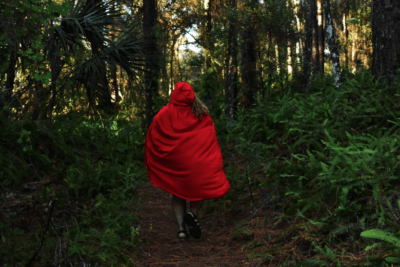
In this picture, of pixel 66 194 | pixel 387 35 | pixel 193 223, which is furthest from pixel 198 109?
pixel 387 35

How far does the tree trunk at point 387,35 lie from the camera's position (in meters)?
7.43

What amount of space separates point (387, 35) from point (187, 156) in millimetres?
5415

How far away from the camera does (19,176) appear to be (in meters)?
6.02

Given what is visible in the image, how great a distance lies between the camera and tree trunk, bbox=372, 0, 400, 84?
7.43 metres

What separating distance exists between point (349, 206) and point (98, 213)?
3354 mm

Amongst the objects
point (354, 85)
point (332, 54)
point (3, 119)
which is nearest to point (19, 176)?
point (3, 119)

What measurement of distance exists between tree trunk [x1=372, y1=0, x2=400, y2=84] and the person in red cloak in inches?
185

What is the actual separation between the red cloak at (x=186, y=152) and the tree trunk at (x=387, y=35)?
4.71 m

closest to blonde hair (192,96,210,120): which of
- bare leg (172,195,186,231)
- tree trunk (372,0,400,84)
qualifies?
bare leg (172,195,186,231)

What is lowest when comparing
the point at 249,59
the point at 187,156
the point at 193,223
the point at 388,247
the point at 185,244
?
the point at 185,244

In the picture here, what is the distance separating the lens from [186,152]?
15.9 ft

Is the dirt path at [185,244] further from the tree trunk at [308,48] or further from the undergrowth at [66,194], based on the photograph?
the tree trunk at [308,48]

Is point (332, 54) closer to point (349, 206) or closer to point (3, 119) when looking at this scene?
point (349, 206)

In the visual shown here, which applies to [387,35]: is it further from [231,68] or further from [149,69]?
[149,69]
